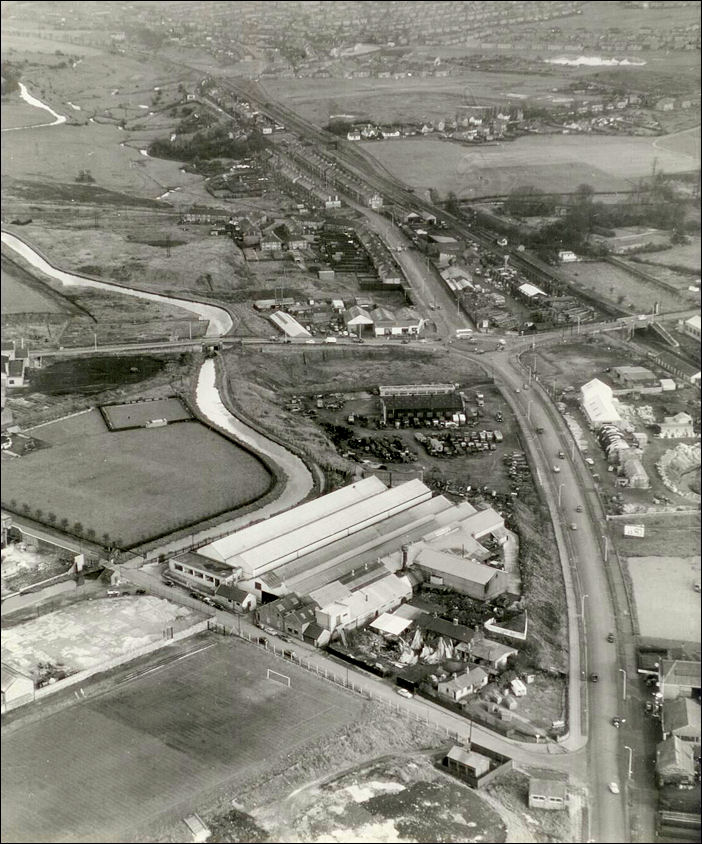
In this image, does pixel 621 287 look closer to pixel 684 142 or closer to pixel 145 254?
pixel 684 142

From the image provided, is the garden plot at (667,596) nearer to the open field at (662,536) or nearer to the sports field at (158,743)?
the open field at (662,536)

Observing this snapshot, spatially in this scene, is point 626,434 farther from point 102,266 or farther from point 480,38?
point 480,38

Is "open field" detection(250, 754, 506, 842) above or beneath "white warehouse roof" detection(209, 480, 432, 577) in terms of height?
beneath

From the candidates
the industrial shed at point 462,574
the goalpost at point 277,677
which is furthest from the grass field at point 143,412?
the goalpost at point 277,677

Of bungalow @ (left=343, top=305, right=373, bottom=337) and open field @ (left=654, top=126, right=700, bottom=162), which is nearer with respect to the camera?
bungalow @ (left=343, top=305, right=373, bottom=337)

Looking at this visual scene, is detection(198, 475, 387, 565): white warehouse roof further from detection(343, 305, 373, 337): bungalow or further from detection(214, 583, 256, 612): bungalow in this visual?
detection(343, 305, 373, 337): bungalow

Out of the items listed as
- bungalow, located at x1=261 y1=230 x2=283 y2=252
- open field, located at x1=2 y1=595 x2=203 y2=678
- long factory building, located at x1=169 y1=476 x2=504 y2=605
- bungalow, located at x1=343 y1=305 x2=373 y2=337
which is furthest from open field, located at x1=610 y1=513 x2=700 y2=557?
bungalow, located at x1=261 y1=230 x2=283 y2=252

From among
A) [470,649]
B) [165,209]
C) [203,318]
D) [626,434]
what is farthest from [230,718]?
[165,209]
